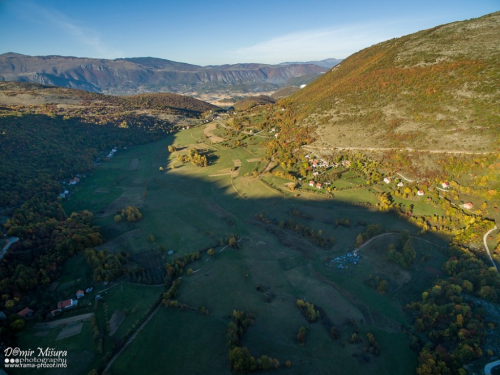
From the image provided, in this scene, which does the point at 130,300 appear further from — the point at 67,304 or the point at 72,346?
the point at 72,346

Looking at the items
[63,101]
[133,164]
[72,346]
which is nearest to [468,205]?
[72,346]

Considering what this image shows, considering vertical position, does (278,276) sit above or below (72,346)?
below

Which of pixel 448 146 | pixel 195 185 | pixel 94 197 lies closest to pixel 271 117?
pixel 195 185

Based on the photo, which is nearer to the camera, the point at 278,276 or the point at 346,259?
the point at 278,276

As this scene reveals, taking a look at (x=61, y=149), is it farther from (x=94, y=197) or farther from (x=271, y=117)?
(x=271, y=117)

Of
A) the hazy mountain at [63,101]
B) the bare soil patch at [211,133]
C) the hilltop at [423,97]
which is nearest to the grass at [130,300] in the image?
the hilltop at [423,97]

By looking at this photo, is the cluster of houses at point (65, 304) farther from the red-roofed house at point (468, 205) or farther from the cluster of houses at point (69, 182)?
the red-roofed house at point (468, 205)
